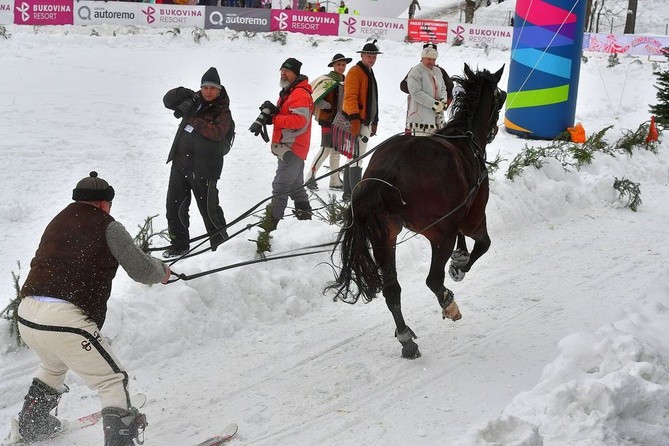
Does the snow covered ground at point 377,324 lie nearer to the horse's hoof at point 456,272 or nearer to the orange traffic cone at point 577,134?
the horse's hoof at point 456,272

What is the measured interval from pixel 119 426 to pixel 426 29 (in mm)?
23450

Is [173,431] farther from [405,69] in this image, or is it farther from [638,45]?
[638,45]

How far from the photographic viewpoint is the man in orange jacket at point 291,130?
7.20 metres

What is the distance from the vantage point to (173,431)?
4258mm

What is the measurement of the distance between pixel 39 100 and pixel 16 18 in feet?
29.4

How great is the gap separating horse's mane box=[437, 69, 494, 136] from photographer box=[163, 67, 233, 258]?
6.46 feet

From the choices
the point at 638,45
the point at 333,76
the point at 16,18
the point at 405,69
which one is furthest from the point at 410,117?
the point at 638,45

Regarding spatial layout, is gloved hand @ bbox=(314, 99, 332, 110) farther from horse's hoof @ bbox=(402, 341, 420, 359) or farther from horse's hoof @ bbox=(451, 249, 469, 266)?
horse's hoof @ bbox=(402, 341, 420, 359)

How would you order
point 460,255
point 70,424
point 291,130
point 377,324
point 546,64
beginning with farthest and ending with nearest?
point 546,64 → point 291,130 → point 460,255 → point 377,324 → point 70,424

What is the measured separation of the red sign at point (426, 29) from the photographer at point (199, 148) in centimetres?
1970

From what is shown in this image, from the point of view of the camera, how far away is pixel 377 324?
233 inches

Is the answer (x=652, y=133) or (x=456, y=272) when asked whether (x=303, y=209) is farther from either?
(x=652, y=133)

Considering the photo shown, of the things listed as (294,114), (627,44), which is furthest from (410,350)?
A: (627,44)

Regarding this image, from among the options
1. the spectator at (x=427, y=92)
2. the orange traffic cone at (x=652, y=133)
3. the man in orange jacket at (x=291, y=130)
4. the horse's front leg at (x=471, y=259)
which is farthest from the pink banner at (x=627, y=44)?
the horse's front leg at (x=471, y=259)
